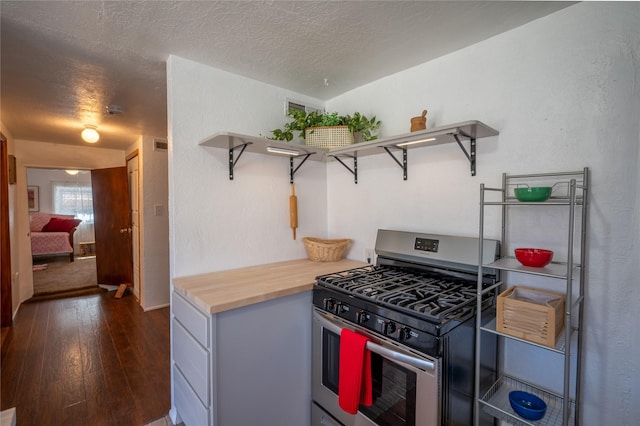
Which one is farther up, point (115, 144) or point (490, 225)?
point (115, 144)

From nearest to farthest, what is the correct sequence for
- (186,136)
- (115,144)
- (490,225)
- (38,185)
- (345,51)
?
(490,225) < (345,51) < (186,136) < (115,144) < (38,185)

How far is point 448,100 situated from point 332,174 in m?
1.07

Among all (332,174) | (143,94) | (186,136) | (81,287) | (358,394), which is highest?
(143,94)

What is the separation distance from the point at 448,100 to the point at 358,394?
5.47 ft

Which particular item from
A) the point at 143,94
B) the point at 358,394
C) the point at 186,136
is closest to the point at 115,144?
the point at 143,94

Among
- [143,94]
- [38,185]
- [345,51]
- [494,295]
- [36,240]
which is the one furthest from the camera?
[38,185]

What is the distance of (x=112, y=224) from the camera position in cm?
469

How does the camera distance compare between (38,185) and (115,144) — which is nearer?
(115,144)

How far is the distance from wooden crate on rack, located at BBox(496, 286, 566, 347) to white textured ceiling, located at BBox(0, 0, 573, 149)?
132cm

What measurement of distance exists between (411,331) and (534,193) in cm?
76

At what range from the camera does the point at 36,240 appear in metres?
6.80

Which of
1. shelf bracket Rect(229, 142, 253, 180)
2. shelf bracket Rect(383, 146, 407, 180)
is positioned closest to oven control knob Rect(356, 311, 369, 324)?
shelf bracket Rect(383, 146, 407, 180)

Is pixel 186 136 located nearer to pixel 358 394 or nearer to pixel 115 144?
pixel 358 394

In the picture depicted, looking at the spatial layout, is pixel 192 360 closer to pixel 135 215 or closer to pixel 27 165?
pixel 135 215
